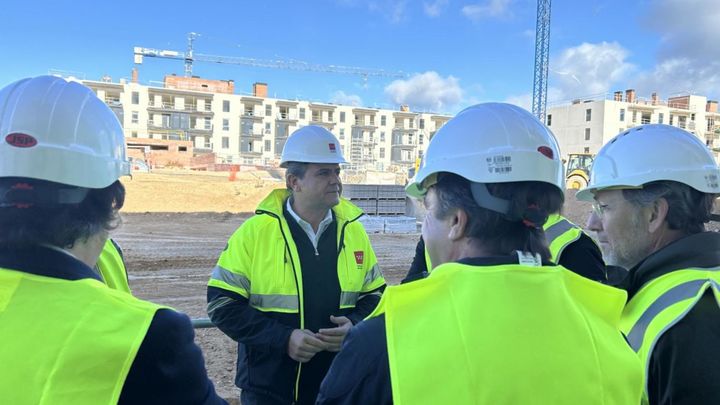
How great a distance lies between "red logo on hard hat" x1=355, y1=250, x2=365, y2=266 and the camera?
3399mm

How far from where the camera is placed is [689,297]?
5.63 feet

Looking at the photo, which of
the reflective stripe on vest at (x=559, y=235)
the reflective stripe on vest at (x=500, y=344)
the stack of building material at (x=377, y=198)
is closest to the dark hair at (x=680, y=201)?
the reflective stripe on vest at (x=559, y=235)

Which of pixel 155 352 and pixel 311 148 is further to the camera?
pixel 311 148

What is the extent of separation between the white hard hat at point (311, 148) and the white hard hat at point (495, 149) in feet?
6.35

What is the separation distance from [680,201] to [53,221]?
7.89ft

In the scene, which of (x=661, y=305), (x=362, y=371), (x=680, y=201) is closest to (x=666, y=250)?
(x=661, y=305)

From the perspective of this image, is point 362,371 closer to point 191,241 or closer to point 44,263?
point 44,263

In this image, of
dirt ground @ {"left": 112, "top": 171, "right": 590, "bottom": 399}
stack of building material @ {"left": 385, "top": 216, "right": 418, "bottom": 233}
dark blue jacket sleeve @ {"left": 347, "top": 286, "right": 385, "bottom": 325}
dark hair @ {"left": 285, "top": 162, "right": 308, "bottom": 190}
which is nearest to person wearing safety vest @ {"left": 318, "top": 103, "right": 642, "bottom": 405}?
dirt ground @ {"left": 112, "top": 171, "right": 590, "bottom": 399}

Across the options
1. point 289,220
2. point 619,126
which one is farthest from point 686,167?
point 619,126

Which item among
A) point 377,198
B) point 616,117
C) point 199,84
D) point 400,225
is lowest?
point 400,225

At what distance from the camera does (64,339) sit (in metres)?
1.25

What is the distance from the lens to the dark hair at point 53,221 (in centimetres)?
142

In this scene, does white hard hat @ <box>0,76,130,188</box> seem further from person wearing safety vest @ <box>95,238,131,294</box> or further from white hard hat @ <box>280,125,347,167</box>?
white hard hat @ <box>280,125,347,167</box>

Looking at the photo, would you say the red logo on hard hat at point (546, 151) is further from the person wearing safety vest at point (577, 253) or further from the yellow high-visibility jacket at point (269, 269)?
the yellow high-visibility jacket at point (269, 269)
